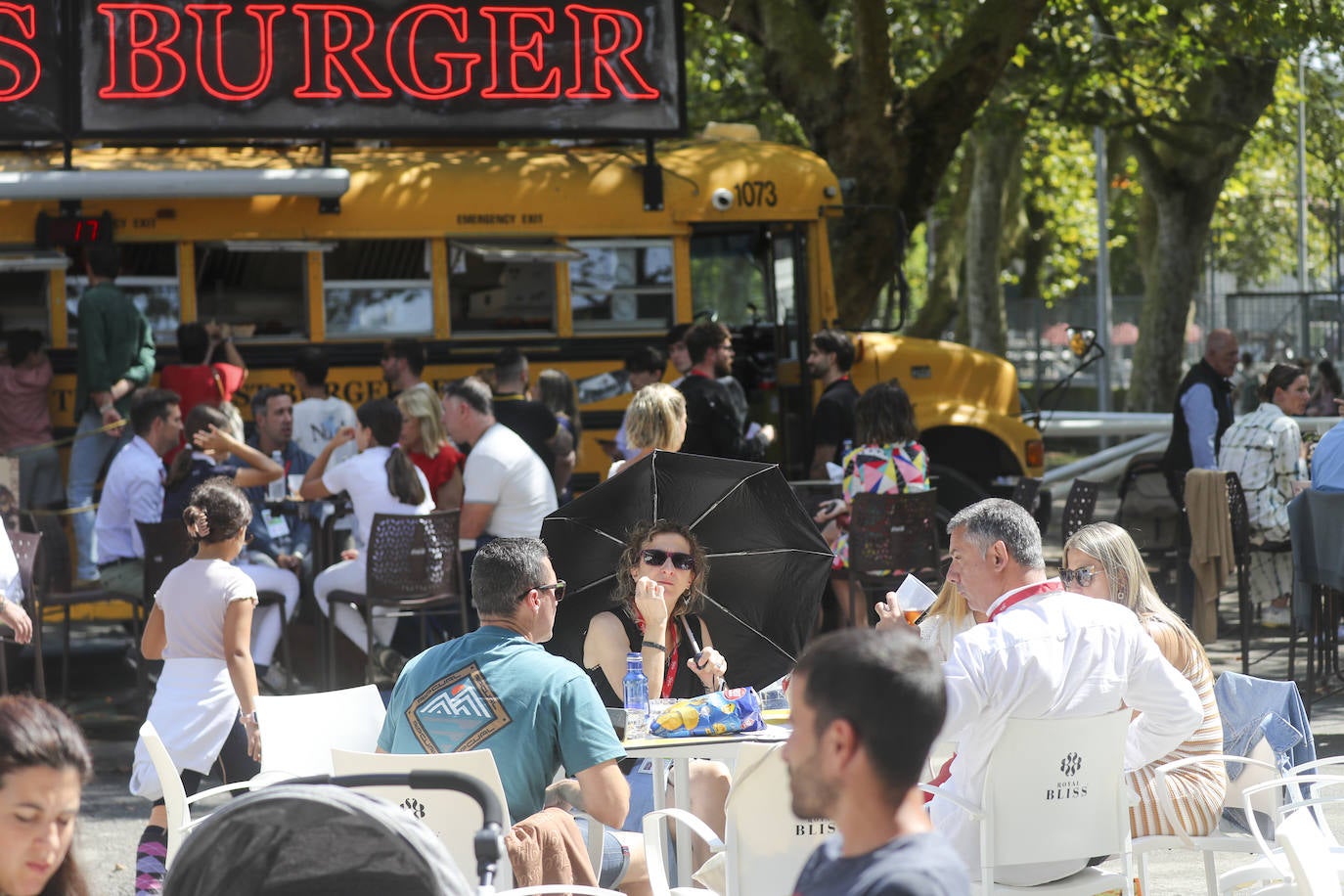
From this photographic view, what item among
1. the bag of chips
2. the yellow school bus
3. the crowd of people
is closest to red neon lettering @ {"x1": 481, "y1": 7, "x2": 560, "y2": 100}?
the yellow school bus

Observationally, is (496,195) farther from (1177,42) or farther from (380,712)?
(1177,42)

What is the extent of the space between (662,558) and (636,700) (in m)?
0.65

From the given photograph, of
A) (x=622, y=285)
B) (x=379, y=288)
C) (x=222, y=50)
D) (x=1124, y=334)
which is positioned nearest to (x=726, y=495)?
(x=379, y=288)

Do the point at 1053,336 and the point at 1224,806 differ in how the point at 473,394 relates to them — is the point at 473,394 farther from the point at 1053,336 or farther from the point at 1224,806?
the point at 1053,336

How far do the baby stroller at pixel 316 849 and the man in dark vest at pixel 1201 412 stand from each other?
29.1 ft

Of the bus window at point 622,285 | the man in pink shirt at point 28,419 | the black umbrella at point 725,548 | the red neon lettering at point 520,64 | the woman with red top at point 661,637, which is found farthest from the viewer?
the bus window at point 622,285

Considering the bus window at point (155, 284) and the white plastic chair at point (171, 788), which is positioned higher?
the bus window at point (155, 284)

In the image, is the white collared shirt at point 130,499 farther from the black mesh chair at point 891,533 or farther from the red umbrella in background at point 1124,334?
the red umbrella in background at point 1124,334

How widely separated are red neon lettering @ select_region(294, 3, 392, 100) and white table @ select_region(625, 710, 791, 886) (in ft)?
22.5

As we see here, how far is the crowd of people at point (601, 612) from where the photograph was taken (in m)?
2.45

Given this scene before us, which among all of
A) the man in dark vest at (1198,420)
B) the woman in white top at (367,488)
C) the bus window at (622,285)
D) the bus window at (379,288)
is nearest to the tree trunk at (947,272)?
the man in dark vest at (1198,420)

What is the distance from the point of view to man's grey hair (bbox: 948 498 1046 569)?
448cm

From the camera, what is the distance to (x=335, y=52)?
10.8 metres

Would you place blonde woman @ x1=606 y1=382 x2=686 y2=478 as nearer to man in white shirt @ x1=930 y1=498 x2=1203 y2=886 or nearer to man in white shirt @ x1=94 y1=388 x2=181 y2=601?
man in white shirt @ x1=94 y1=388 x2=181 y2=601
